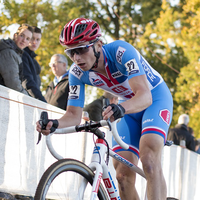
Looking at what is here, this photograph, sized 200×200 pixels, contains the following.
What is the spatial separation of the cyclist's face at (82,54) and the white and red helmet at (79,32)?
0.14ft

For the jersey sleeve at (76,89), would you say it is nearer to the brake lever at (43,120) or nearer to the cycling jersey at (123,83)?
the cycling jersey at (123,83)

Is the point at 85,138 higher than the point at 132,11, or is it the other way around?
the point at 132,11

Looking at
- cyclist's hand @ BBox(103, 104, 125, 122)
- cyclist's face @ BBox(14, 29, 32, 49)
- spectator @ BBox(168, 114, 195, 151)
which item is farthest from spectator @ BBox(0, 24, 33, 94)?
spectator @ BBox(168, 114, 195, 151)

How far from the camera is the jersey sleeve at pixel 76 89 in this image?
3953mm

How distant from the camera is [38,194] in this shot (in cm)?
271

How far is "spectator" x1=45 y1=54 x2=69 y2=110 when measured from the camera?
6.65 m

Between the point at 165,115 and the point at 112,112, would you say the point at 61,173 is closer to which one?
the point at 112,112

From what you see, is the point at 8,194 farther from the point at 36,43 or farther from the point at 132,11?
the point at 132,11

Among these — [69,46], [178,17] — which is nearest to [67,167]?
[69,46]

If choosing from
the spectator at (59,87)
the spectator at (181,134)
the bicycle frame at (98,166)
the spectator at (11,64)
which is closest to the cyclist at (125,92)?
the bicycle frame at (98,166)

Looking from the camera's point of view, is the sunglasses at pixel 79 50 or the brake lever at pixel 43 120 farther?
the sunglasses at pixel 79 50

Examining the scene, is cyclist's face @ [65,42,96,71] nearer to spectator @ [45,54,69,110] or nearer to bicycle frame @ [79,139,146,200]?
bicycle frame @ [79,139,146,200]

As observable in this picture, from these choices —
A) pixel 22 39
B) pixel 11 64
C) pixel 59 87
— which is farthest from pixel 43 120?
pixel 59 87

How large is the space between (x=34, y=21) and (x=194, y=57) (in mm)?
7479
